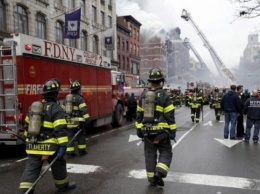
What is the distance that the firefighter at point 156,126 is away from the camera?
543cm

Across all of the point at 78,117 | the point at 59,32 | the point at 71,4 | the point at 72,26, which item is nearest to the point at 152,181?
the point at 78,117

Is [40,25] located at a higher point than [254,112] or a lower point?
higher

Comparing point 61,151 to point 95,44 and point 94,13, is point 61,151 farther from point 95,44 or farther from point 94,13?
point 94,13

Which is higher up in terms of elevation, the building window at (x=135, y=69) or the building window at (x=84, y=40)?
the building window at (x=84, y=40)

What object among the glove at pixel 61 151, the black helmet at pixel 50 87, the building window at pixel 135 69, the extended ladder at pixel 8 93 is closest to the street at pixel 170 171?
the extended ladder at pixel 8 93

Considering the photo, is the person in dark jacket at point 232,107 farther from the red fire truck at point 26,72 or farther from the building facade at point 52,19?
the building facade at point 52,19

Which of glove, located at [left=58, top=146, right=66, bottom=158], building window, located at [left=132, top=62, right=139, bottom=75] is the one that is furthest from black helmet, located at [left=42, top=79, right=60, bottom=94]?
building window, located at [left=132, top=62, right=139, bottom=75]

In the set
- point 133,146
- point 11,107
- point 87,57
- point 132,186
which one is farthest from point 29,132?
point 87,57

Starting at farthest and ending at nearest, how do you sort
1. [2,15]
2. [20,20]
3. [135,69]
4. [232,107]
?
1. [135,69]
2. [20,20]
3. [2,15]
4. [232,107]

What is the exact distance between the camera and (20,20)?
24562 mm

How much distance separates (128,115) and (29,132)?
43.8 feet

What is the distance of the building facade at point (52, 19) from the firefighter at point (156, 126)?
17393 millimetres

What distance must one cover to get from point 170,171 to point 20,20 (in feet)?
70.0

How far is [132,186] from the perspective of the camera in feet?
18.4
